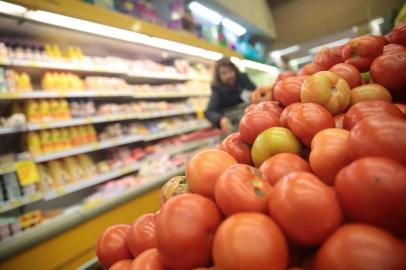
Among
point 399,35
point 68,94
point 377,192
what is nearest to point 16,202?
point 68,94

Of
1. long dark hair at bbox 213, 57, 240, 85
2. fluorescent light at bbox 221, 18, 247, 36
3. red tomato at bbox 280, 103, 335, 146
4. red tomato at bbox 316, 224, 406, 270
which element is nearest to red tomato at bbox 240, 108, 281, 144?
red tomato at bbox 280, 103, 335, 146

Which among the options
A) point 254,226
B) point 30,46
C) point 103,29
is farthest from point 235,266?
point 30,46

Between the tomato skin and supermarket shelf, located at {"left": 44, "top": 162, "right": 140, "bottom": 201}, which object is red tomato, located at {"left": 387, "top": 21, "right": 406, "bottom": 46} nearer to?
the tomato skin

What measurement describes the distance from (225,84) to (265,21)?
465cm

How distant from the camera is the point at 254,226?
0.54m

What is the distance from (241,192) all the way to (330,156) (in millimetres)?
233

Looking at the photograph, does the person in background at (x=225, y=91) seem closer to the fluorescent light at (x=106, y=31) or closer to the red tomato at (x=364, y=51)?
the fluorescent light at (x=106, y=31)

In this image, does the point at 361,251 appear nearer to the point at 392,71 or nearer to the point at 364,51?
the point at 392,71

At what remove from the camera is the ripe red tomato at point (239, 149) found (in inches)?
37.7

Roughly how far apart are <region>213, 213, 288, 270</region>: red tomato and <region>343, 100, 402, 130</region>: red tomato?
434 millimetres

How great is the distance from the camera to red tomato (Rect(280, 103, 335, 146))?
0.80 m

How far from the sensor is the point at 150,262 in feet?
2.25

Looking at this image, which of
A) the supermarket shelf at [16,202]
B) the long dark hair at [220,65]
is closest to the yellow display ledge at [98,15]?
the long dark hair at [220,65]

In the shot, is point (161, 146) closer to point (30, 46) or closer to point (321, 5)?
point (30, 46)
